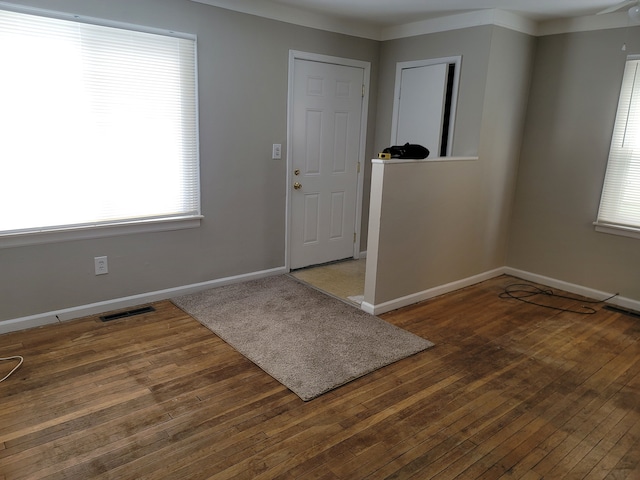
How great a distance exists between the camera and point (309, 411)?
2361mm

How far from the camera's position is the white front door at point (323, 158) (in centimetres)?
428

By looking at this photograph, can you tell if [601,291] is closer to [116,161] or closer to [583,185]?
[583,185]

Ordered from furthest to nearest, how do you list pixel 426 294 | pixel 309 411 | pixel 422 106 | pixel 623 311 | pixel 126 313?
pixel 422 106 → pixel 426 294 → pixel 623 311 → pixel 126 313 → pixel 309 411

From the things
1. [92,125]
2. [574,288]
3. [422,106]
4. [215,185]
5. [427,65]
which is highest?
[427,65]

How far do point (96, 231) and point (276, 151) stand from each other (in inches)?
65.1

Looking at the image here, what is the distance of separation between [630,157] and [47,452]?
14.7ft

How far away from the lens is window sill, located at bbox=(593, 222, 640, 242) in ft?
12.5

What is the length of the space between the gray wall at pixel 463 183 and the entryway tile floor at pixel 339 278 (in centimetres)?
43

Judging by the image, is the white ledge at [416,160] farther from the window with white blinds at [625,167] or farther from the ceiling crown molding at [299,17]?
the ceiling crown molding at [299,17]

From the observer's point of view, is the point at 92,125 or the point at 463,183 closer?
the point at 92,125

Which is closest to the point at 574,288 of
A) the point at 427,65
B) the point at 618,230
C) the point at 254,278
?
the point at 618,230

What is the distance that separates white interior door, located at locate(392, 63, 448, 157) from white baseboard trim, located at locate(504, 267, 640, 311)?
1535 millimetres

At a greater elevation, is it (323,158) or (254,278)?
(323,158)

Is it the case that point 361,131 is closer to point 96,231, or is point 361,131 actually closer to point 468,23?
point 468,23
